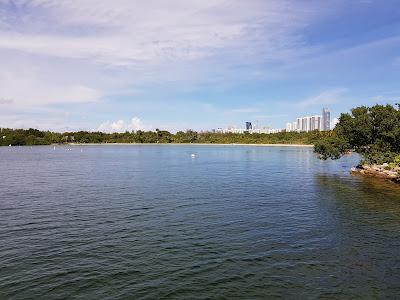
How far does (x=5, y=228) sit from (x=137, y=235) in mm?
12526

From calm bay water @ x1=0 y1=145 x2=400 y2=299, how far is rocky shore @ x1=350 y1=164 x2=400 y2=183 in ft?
66.4

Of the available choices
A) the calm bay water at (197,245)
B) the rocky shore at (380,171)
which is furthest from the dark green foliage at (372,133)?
the calm bay water at (197,245)

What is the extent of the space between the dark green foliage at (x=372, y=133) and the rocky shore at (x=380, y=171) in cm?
171

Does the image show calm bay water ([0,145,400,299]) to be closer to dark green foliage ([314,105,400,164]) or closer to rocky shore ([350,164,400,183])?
rocky shore ([350,164,400,183])

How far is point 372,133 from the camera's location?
80375 millimetres

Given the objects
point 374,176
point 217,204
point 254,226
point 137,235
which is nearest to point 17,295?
point 137,235

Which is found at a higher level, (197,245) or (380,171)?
(380,171)

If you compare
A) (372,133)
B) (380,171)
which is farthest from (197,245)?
(372,133)

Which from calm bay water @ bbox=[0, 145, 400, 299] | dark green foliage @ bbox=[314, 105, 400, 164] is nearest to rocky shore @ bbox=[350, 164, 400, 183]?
dark green foliage @ bbox=[314, 105, 400, 164]

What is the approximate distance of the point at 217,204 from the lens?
4578cm

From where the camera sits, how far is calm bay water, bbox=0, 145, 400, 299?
2152cm

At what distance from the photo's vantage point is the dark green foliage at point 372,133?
253 feet

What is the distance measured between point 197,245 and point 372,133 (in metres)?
64.7

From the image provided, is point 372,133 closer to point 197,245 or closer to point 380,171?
point 380,171
